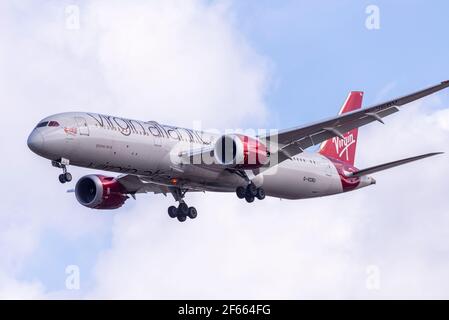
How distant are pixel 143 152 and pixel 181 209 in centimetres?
866

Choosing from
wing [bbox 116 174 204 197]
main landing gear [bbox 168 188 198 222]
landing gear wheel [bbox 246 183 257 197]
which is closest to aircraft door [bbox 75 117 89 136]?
wing [bbox 116 174 204 197]

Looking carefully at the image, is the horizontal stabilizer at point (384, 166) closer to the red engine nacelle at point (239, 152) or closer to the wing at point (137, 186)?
the red engine nacelle at point (239, 152)

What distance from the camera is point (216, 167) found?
2143 inches

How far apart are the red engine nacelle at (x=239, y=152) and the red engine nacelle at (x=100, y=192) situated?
9459 mm

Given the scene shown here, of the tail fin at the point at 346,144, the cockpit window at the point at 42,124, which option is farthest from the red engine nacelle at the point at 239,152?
the tail fin at the point at 346,144

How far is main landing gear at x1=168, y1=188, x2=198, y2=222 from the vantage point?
195 feet

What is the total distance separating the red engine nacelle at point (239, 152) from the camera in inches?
2074

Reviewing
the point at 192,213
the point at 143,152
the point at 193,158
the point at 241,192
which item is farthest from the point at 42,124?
the point at 192,213

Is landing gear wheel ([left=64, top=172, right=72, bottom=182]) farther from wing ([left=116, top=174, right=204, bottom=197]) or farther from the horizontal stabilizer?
the horizontal stabilizer

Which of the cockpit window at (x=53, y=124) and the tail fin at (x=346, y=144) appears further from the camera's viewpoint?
the tail fin at (x=346, y=144)
